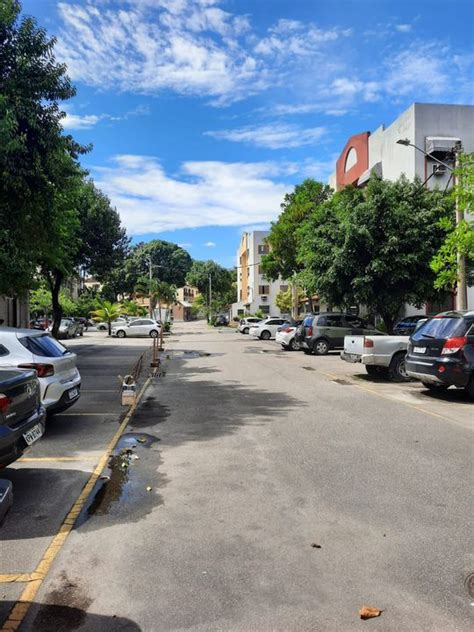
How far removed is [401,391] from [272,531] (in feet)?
28.2

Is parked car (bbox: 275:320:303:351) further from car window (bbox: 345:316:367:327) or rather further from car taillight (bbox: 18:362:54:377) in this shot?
car taillight (bbox: 18:362:54:377)

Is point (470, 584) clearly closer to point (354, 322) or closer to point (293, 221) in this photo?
point (354, 322)

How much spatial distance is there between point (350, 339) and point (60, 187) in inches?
322

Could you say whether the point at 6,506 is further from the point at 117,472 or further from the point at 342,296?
the point at 342,296

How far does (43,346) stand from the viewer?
8.28 metres

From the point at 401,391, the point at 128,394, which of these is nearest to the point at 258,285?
the point at 401,391

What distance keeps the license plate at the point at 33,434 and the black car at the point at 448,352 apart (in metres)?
7.90

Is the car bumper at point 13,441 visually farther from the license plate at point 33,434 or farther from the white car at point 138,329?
the white car at point 138,329

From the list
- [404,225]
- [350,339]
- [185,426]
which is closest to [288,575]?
[185,426]

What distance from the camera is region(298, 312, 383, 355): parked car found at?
23.0 m

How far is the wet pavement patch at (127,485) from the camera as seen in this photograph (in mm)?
4953

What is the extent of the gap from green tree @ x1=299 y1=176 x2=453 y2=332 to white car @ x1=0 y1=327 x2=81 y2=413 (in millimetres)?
15387

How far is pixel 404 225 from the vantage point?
21.8 m

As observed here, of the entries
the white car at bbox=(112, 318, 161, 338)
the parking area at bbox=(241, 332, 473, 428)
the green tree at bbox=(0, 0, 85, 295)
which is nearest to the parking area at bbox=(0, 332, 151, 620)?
the green tree at bbox=(0, 0, 85, 295)
